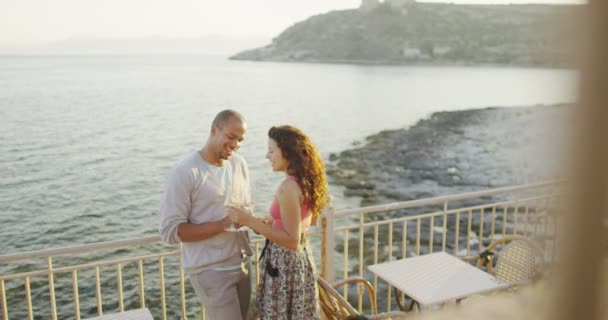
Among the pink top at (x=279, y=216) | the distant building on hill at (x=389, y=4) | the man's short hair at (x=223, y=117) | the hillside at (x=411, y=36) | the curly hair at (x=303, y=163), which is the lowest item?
the pink top at (x=279, y=216)

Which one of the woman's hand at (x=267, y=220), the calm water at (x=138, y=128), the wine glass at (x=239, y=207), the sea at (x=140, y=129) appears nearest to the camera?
the wine glass at (x=239, y=207)

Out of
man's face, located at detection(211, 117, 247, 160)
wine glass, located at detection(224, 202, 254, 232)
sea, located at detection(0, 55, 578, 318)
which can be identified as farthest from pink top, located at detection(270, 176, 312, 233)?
sea, located at detection(0, 55, 578, 318)

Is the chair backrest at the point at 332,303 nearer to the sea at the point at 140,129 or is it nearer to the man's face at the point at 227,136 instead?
the man's face at the point at 227,136

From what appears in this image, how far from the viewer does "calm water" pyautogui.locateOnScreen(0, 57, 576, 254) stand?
2050cm

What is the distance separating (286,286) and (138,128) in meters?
41.8

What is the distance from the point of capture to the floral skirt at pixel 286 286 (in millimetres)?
3508

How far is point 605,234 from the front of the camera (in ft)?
2.22

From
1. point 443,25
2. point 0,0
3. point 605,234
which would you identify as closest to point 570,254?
point 605,234

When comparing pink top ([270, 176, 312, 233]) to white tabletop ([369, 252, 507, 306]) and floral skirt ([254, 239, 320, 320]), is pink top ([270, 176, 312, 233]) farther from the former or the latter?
white tabletop ([369, 252, 507, 306])

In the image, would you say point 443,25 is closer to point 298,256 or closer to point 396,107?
point 396,107

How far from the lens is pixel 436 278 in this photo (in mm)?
4363

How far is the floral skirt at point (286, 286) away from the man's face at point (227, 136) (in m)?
0.66

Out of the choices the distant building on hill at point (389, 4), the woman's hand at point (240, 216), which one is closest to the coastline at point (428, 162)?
the woman's hand at point (240, 216)

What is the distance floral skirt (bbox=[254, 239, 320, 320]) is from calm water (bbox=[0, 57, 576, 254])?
1.94 meters
